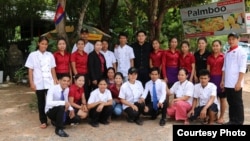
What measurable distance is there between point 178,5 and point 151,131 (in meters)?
6.75

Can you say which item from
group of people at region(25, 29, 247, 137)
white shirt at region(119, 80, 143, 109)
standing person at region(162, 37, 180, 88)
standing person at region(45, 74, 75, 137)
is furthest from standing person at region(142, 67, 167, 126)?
standing person at region(45, 74, 75, 137)

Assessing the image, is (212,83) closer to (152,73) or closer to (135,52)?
(152,73)

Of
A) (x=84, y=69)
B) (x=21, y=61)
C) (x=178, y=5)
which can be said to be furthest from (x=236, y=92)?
(x=21, y=61)

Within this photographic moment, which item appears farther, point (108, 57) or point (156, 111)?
point (108, 57)

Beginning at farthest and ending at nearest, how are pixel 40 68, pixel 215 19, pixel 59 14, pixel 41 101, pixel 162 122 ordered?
pixel 215 19 → pixel 59 14 → pixel 162 122 → pixel 41 101 → pixel 40 68

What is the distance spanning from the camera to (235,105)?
5.76 metres

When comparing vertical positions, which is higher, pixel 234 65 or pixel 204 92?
pixel 234 65

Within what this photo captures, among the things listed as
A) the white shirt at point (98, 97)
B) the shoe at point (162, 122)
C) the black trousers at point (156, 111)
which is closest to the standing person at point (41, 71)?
the white shirt at point (98, 97)

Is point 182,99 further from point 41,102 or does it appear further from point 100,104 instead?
point 41,102

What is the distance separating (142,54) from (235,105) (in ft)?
6.82

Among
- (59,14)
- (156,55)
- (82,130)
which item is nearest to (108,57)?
(156,55)

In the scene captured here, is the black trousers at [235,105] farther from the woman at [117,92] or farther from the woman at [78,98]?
the woman at [78,98]

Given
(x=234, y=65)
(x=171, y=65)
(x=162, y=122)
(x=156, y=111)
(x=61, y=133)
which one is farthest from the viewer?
(x=171, y=65)

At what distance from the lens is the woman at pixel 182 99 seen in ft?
20.2
